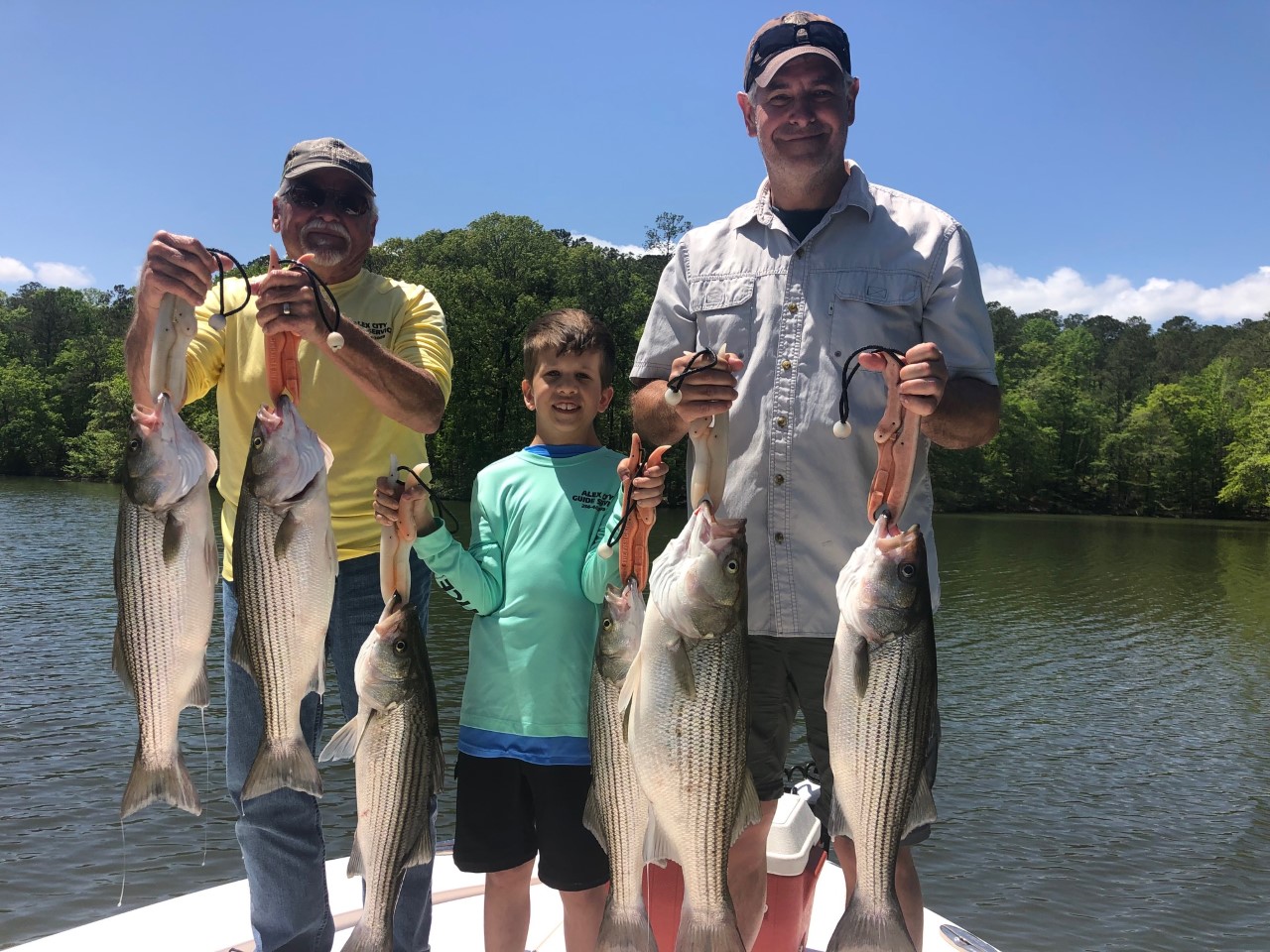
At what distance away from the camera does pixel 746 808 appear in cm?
309

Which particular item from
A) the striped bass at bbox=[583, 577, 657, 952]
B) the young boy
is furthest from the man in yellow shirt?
the striped bass at bbox=[583, 577, 657, 952]

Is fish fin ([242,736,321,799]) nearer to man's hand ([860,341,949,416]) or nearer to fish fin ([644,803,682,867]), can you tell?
fish fin ([644,803,682,867])

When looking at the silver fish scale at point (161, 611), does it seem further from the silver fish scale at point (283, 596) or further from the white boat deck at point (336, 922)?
the white boat deck at point (336, 922)

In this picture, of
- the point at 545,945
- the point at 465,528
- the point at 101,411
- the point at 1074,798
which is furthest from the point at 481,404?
the point at 545,945

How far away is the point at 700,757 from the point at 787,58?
2.46m

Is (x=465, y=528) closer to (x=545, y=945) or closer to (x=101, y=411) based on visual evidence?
(x=545, y=945)

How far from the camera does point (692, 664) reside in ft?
9.75

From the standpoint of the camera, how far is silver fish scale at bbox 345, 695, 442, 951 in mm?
3230

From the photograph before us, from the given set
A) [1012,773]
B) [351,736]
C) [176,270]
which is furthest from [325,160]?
[1012,773]

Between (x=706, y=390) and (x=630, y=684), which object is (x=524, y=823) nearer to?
(x=630, y=684)

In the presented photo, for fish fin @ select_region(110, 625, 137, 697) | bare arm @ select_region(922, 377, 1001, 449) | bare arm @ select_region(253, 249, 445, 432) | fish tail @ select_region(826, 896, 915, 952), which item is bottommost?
fish tail @ select_region(826, 896, 915, 952)

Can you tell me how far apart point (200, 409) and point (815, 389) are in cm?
3734

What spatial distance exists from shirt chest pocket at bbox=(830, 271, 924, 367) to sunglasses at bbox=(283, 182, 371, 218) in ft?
6.31

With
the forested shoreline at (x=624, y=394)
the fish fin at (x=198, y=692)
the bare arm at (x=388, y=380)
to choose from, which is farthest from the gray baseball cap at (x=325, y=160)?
the forested shoreline at (x=624, y=394)
